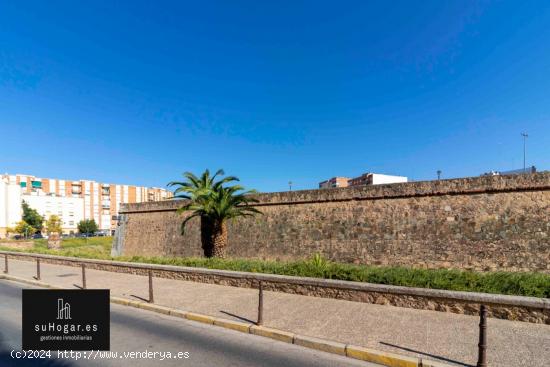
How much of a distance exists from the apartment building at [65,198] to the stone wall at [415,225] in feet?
209

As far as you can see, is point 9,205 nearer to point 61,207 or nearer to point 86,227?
point 61,207

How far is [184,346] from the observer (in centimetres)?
520

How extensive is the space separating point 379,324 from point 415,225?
23.2ft

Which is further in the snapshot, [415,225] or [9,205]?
[9,205]

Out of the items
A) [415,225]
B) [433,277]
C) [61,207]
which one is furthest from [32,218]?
[433,277]

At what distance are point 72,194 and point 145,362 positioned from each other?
10693cm

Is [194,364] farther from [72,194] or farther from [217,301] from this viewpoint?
[72,194]

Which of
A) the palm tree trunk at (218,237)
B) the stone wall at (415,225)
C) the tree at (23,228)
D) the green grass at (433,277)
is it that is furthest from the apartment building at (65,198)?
the green grass at (433,277)

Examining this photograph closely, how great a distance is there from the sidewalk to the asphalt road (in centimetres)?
55

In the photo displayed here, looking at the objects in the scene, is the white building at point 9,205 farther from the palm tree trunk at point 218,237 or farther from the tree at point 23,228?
the palm tree trunk at point 218,237

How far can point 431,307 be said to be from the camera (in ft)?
21.3

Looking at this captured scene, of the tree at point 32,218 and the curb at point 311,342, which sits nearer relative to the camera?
the curb at point 311,342

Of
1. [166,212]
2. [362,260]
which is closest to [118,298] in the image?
[362,260]

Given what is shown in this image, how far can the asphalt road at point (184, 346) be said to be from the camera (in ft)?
15.1
